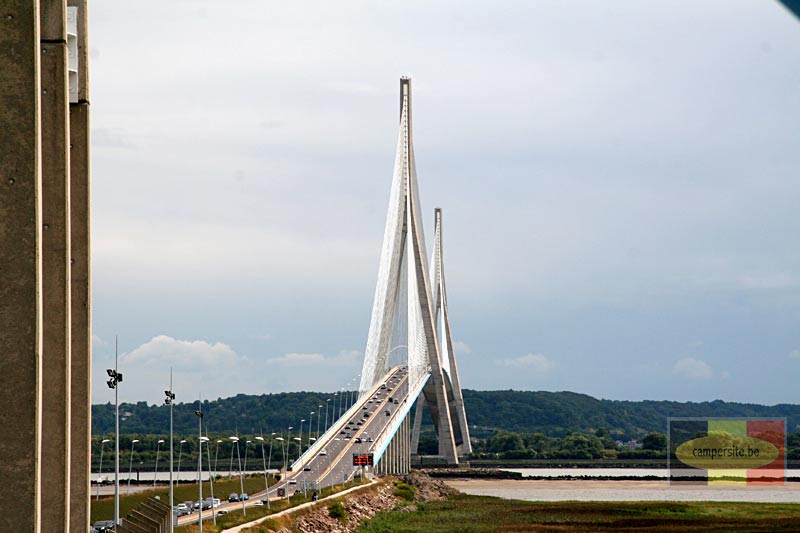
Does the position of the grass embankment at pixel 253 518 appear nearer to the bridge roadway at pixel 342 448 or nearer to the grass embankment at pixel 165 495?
the bridge roadway at pixel 342 448

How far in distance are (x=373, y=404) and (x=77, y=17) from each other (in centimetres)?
8790

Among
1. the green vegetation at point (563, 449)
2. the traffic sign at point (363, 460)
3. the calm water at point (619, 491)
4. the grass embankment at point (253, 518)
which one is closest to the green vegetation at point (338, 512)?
the grass embankment at point (253, 518)

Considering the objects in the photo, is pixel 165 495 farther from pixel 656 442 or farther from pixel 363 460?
pixel 656 442

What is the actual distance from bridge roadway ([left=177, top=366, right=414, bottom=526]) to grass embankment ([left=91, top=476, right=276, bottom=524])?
56.0 inches

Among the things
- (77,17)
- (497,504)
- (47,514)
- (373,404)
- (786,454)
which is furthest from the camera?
(786,454)

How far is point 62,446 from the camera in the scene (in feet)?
47.0

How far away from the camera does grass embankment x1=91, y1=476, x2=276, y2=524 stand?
161 feet

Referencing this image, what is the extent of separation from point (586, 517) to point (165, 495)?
19521 mm

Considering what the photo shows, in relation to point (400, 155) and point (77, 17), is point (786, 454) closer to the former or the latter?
point (400, 155)

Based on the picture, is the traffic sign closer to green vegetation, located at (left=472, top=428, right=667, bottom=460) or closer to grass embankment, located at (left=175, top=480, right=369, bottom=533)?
grass embankment, located at (left=175, top=480, right=369, bottom=533)

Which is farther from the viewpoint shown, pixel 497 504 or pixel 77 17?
pixel 497 504

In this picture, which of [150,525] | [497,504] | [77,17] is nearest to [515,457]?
[497,504]

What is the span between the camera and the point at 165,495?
2313 inches

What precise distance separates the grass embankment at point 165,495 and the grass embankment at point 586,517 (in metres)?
9.11
